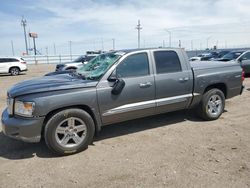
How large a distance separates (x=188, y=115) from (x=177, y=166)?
2.79m

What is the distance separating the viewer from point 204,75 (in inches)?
213

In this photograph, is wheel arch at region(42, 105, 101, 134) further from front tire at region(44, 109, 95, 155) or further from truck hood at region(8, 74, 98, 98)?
truck hood at region(8, 74, 98, 98)

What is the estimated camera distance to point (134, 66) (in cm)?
466

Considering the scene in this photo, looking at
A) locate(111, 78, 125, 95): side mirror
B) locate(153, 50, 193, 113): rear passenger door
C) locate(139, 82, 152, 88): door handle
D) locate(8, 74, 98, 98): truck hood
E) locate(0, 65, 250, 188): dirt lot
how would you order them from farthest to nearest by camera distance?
1. locate(153, 50, 193, 113): rear passenger door
2. locate(139, 82, 152, 88): door handle
3. locate(111, 78, 125, 95): side mirror
4. locate(8, 74, 98, 98): truck hood
5. locate(0, 65, 250, 188): dirt lot

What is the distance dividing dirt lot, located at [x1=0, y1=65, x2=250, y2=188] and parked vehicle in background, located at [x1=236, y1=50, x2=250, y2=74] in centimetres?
822

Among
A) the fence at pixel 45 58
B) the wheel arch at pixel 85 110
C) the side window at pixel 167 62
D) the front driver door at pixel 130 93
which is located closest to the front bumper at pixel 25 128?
the wheel arch at pixel 85 110

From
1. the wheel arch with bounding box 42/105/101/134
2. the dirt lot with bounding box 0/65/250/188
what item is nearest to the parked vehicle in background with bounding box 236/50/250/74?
the dirt lot with bounding box 0/65/250/188

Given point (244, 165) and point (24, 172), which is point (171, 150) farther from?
point (24, 172)

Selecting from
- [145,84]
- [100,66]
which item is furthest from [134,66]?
[100,66]

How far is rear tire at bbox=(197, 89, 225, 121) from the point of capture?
18.1 feet

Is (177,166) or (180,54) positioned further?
(180,54)

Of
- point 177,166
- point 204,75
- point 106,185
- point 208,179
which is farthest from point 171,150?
point 204,75

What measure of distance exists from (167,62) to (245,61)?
9328 millimetres

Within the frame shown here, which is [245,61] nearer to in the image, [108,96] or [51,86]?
[108,96]
